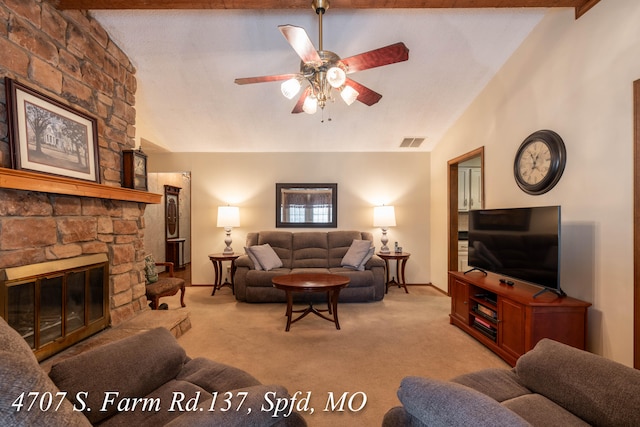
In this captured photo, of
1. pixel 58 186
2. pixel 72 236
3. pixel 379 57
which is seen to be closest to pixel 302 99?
pixel 379 57

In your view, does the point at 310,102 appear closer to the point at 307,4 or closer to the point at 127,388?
the point at 307,4

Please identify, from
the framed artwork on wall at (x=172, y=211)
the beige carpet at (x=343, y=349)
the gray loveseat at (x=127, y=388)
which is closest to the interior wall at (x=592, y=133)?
the beige carpet at (x=343, y=349)

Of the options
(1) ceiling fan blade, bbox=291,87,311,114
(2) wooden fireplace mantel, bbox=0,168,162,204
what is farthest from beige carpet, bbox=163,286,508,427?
(1) ceiling fan blade, bbox=291,87,311,114

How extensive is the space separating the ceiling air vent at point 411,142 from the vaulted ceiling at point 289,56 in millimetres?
138

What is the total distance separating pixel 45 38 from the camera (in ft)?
6.68

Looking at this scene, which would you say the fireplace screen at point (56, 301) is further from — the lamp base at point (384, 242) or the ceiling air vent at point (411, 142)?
the ceiling air vent at point (411, 142)

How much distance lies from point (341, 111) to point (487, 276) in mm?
2726

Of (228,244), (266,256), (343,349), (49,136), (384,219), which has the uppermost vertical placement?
(49,136)

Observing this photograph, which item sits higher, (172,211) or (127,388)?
(172,211)

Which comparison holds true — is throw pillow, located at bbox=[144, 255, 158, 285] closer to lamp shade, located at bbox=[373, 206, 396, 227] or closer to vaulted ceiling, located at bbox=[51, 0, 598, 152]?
vaulted ceiling, located at bbox=[51, 0, 598, 152]

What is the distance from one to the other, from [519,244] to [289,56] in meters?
2.86

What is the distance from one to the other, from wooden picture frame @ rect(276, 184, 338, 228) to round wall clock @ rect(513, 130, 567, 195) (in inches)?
111

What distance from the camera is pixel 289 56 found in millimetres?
3090

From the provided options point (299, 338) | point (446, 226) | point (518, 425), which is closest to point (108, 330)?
point (299, 338)
